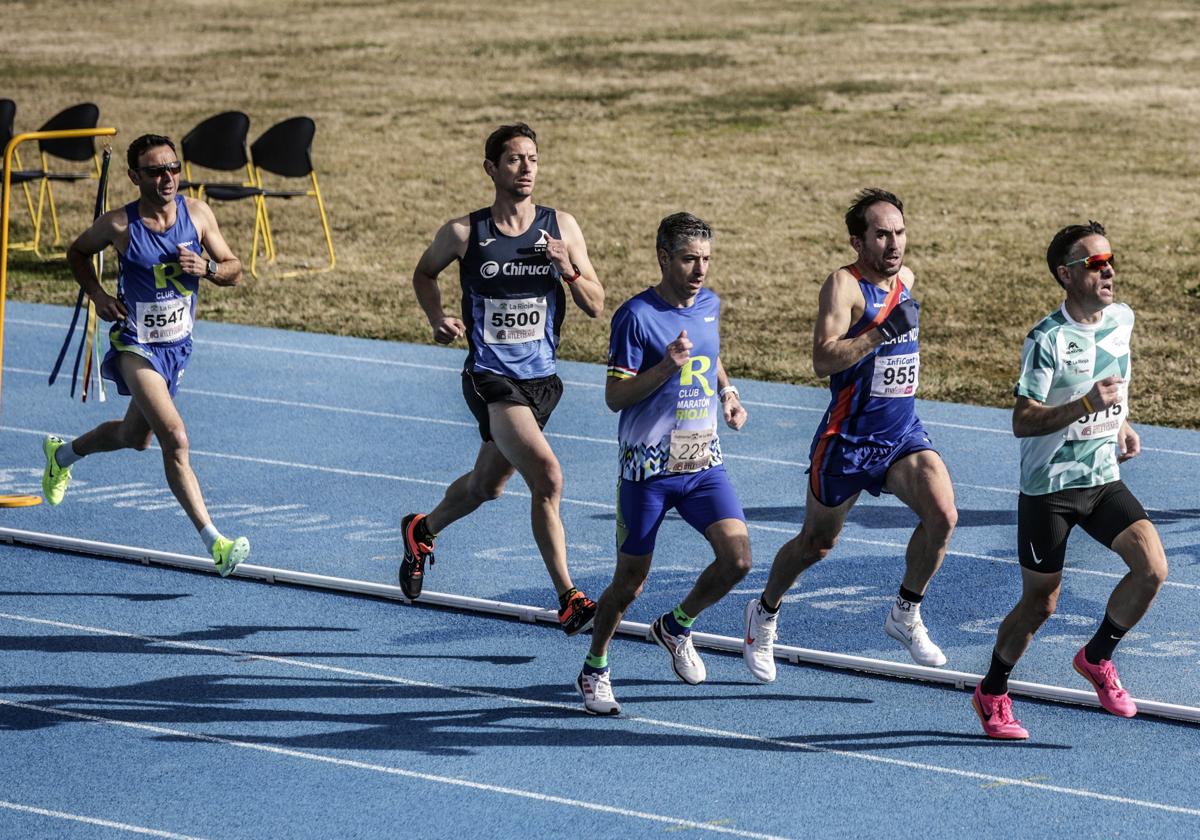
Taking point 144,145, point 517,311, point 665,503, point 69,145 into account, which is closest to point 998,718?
point 665,503

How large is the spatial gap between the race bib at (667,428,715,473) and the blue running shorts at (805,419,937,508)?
1.68 feet

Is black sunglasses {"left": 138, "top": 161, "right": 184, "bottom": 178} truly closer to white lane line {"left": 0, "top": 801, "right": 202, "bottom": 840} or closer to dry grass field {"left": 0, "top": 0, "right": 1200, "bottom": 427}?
white lane line {"left": 0, "top": 801, "right": 202, "bottom": 840}

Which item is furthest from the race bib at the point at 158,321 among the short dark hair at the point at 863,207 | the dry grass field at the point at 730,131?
the dry grass field at the point at 730,131

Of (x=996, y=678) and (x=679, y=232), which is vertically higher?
(x=679, y=232)

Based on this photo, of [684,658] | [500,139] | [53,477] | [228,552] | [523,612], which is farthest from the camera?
[53,477]

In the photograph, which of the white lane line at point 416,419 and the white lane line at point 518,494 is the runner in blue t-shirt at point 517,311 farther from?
the white lane line at point 416,419

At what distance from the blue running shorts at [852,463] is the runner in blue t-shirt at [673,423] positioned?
420 millimetres

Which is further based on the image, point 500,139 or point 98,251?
point 98,251

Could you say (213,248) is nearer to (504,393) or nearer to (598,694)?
(504,393)

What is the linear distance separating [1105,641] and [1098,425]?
83cm

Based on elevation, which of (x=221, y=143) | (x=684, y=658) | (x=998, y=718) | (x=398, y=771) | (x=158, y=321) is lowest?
(x=398, y=771)

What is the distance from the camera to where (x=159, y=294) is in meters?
8.20

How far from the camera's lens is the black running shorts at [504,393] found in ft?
24.6

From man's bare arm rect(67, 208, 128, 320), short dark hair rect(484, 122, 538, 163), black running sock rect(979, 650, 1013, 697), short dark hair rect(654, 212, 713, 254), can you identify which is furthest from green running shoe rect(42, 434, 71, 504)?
black running sock rect(979, 650, 1013, 697)
